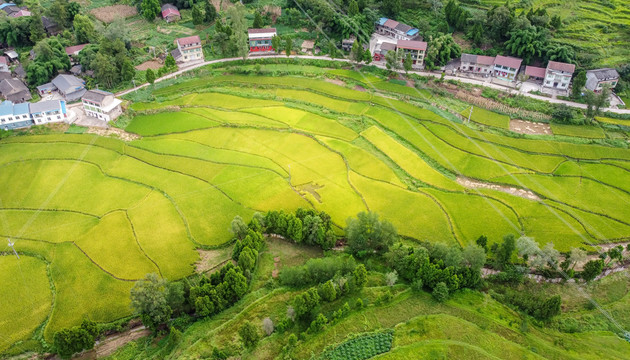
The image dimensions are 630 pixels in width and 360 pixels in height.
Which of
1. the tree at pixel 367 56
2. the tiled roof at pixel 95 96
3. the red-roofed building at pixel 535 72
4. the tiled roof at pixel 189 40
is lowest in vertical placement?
the tiled roof at pixel 95 96

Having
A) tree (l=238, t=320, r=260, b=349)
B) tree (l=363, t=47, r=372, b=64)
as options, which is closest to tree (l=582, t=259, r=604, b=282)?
tree (l=238, t=320, r=260, b=349)

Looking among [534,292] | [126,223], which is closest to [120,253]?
[126,223]

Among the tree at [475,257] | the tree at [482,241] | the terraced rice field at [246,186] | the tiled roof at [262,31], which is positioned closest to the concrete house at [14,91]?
the terraced rice field at [246,186]

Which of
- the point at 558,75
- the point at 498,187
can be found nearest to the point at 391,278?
the point at 498,187

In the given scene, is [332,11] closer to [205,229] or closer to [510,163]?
[510,163]

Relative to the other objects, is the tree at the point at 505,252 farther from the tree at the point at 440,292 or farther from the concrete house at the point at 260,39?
the concrete house at the point at 260,39
